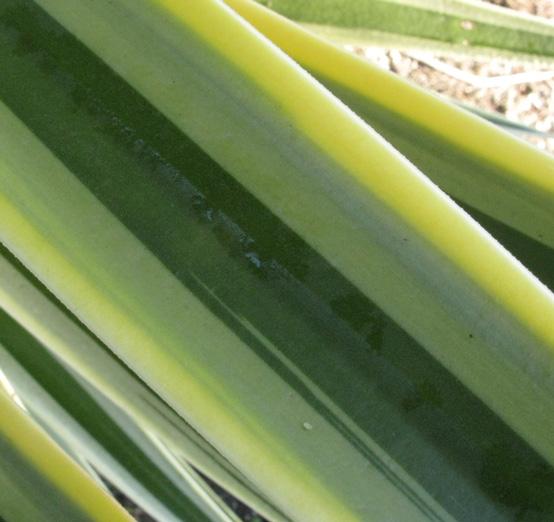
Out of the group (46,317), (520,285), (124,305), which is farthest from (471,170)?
(46,317)

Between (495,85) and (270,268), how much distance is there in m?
1.31

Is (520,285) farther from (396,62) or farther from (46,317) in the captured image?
(396,62)

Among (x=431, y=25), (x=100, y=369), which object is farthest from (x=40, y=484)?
(x=431, y=25)

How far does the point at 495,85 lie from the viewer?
1395mm

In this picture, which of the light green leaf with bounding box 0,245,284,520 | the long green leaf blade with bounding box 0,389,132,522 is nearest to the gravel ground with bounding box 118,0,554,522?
the light green leaf with bounding box 0,245,284,520

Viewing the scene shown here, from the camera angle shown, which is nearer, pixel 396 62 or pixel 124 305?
pixel 124 305

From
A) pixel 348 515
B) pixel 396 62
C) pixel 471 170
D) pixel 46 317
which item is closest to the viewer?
pixel 348 515

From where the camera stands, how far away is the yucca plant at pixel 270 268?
0.26 metres

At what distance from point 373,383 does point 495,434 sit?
61 millimetres

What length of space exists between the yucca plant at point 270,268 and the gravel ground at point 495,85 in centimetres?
113

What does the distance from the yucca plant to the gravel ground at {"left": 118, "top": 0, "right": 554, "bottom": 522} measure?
3.70 feet

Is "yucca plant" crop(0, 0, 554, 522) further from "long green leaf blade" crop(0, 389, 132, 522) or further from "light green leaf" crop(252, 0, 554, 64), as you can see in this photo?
"light green leaf" crop(252, 0, 554, 64)

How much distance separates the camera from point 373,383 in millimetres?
273

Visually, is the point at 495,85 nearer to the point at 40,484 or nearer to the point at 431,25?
the point at 431,25
